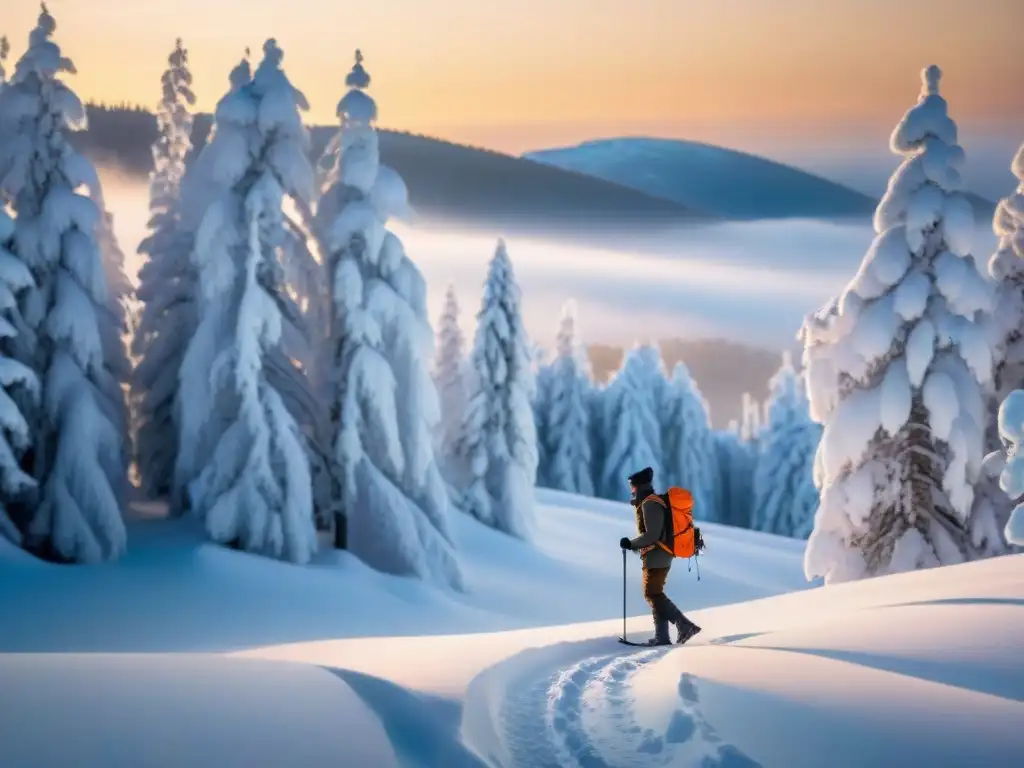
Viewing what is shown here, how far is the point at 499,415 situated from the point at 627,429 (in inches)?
1162

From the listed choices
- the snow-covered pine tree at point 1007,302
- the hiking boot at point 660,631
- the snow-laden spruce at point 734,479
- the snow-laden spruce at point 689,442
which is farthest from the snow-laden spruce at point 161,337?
the snow-laden spruce at point 734,479

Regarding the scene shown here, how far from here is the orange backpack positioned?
10.6 meters

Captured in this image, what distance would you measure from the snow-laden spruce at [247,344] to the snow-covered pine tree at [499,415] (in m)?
14.8

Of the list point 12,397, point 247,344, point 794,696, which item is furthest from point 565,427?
point 794,696

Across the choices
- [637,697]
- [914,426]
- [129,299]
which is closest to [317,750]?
[637,697]

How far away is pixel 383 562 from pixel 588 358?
178ft

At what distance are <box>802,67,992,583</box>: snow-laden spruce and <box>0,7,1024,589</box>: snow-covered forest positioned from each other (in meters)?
0.04

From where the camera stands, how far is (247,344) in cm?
2316

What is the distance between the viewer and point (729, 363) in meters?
99.6

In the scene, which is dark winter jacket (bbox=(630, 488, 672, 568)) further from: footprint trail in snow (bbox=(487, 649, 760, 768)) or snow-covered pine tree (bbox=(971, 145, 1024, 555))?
snow-covered pine tree (bbox=(971, 145, 1024, 555))

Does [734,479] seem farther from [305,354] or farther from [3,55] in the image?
[3,55]

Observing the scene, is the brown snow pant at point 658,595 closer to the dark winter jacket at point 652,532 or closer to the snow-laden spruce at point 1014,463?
the dark winter jacket at point 652,532

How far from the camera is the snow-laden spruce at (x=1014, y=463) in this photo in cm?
1098

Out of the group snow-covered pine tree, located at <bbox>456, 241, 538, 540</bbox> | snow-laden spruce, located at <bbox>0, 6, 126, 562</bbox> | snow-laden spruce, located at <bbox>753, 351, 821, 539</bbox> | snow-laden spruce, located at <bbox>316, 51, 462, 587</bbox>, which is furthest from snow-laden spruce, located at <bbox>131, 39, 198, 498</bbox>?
snow-laden spruce, located at <bbox>753, 351, 821, 539</bbox>
